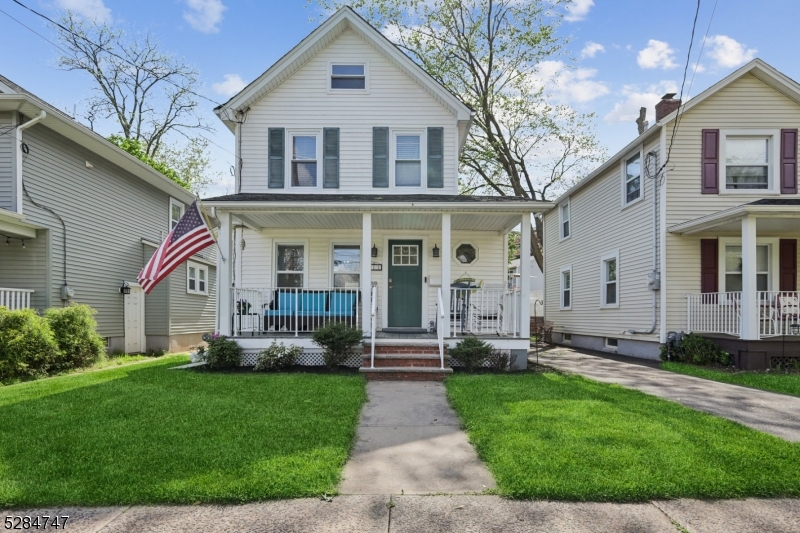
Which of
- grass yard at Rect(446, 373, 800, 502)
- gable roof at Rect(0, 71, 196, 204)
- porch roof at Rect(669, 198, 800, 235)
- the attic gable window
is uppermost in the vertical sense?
the attic gable window

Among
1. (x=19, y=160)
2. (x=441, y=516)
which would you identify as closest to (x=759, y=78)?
(x=441, y=516)

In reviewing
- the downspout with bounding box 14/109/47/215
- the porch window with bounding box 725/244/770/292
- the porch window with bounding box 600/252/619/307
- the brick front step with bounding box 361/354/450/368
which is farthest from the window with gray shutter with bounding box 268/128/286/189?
the porch window with bounding box 725/244/770/292

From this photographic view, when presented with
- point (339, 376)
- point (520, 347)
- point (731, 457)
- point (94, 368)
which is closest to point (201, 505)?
point (731, 457)

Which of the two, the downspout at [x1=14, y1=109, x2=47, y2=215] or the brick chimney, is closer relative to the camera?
the downspout at [x1=14, y1=109, x2=47, y2=215]

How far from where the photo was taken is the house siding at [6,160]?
921cm

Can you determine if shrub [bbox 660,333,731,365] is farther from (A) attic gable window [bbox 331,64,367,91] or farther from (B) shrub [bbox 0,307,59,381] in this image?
(B) shrub [bbox 0,307,59,381]

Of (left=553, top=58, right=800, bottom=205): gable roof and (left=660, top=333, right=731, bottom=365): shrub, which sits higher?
(left=553, top=58, right=800, bottom=205): gable roof

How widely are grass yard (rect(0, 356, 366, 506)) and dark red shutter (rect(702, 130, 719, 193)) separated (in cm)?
942

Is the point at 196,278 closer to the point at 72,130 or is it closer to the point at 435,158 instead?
the point at 72,130

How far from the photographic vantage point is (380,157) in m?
10.9

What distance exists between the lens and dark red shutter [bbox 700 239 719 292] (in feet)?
35.4

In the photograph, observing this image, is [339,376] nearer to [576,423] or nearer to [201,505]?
[576,423]

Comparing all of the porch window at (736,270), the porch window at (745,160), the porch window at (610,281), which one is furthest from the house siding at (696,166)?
the porch window at (610,281)

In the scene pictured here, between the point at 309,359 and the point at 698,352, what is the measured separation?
829 cm
